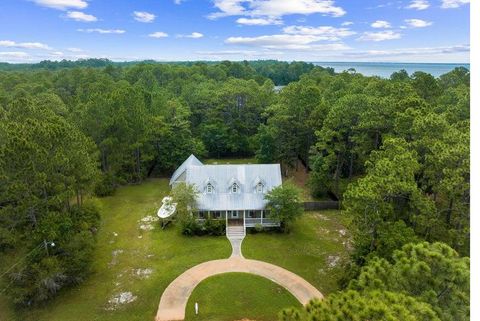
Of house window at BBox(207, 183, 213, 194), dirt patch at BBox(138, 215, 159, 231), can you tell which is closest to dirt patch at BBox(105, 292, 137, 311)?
dirt patch at BBox(138, 215, 159, 231)

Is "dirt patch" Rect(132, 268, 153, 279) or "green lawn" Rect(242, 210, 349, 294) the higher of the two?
"green lawn" Rect(242, 210, 349, 294)

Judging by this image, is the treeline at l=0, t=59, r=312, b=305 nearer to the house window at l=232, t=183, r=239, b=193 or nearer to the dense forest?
the dense forest

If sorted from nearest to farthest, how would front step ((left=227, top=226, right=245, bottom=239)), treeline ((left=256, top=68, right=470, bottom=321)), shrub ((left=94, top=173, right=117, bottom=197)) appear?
treeline ((left=256, top=68, right=470, bottom=321)), front step ((left=227, top=226, right=245, bottom=239)), shrub ((left=94, top=173, right=117, bottom=197))

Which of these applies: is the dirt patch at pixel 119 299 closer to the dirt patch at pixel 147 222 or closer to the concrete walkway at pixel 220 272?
the concrete walkway at pixel 220 272

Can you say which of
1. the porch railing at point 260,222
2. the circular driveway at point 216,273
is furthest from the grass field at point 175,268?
the porch railing at point 260,222

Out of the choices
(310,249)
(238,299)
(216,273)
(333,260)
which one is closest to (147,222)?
(216,273)

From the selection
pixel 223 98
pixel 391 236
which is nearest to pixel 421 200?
pixel 391 236

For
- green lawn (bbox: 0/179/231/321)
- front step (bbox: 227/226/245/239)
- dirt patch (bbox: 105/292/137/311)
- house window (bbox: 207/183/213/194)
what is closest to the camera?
green lawn (bbox: 0/179/231/321)
